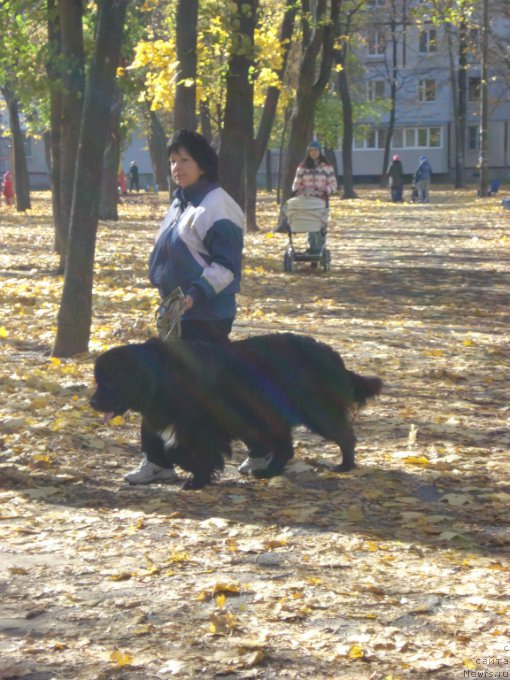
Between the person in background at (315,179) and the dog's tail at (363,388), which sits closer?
the dog's tail at (363,388)

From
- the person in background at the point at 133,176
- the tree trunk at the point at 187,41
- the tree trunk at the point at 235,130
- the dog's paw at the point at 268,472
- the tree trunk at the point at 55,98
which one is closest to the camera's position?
the dog's paw at the point at 268,472

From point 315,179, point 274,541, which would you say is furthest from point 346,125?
point 274,541

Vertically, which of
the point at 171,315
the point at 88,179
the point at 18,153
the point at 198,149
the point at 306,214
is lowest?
the point at 171,315

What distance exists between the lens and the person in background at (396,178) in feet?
168

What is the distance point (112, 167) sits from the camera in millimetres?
33531

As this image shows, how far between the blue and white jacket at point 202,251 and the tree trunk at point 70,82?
7402mm

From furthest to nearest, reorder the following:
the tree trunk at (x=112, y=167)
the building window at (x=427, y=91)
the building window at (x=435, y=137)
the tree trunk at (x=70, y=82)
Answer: the building window at (x=435, y=137) → the building window at (x=427, y=91) → the tree trunk at (x=112, y=167) → the tree trunk at (x=70, y=82)

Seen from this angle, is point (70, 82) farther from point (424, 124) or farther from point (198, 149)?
point (424, 124)

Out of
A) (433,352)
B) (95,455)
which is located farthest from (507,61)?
(95,455)

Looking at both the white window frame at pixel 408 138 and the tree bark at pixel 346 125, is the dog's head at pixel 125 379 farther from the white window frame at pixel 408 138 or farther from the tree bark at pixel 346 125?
the white window frame at pixel 408 138

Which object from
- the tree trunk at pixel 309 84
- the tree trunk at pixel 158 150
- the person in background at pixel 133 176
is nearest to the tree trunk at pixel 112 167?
the tree trunk at pixel 309 84

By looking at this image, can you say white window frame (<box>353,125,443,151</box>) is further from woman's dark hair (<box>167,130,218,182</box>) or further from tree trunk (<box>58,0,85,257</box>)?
woman's dark hair (<box>167,130,218,182</box>)

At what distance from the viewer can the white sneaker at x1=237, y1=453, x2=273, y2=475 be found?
730 cm

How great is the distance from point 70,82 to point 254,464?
8.46m
